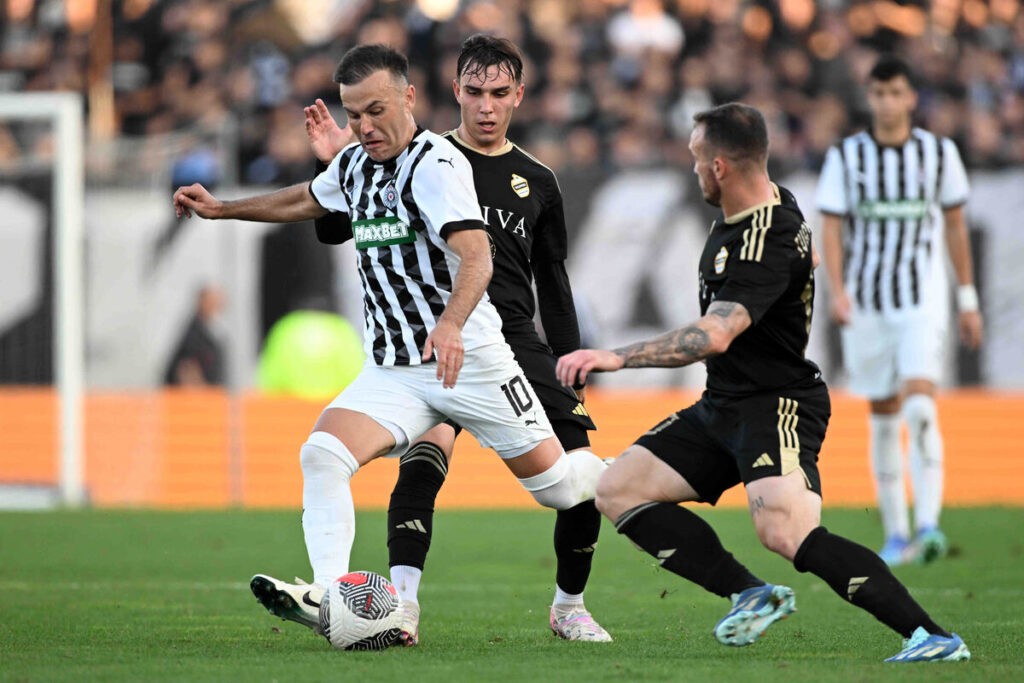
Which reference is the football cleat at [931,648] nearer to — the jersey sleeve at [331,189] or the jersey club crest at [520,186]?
the jersey club crest at [520,186]

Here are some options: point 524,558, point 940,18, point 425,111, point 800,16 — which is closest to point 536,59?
point 425,111

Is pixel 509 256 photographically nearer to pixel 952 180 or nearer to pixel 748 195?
pixel 748 195

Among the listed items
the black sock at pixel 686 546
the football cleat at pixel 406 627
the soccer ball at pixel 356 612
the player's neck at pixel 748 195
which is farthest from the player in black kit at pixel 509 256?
the player's neck at pixel 748 195

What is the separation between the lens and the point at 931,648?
15.3ft

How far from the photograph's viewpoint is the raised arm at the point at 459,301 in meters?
4.96

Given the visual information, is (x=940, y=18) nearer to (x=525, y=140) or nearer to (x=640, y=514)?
(x=525, y=140)

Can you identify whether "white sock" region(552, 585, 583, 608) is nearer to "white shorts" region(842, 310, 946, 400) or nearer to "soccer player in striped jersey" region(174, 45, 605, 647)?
"soccer player in striped jersey" region(174, 45, 605, 647)

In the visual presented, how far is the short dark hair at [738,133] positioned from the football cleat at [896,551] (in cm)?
436

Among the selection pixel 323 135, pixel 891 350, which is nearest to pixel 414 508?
pixel 323 135

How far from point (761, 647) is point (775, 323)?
1202 mm

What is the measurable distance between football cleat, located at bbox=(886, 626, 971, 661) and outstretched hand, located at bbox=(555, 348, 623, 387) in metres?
1.32

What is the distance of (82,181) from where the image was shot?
46.6 feet

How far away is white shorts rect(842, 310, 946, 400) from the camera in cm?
895

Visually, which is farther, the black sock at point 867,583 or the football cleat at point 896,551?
the football cleat at point 896,551
